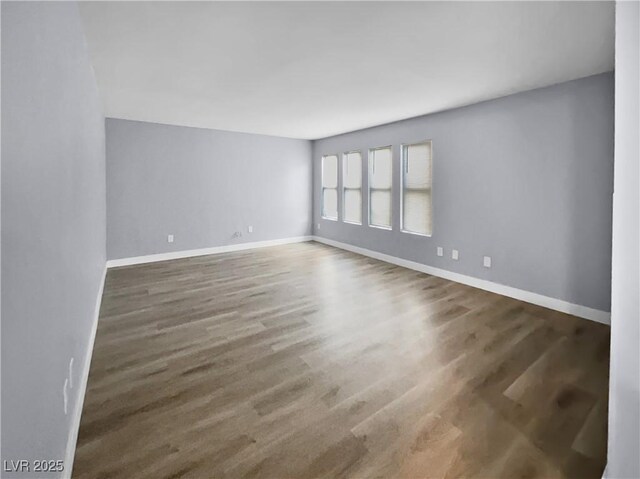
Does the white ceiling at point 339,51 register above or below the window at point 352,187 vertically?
above

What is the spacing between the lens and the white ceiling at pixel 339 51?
205 cm

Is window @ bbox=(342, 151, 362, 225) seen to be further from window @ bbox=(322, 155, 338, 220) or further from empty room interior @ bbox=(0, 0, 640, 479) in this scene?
empty room interior @ bbox=(0, 0, 640, 479)

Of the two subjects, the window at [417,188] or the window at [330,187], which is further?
the window at [330,187]

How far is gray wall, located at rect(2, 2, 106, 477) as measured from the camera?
86 cm

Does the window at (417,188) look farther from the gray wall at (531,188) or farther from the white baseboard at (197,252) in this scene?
the white baseboard at (197,252)

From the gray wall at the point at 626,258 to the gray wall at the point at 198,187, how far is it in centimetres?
589

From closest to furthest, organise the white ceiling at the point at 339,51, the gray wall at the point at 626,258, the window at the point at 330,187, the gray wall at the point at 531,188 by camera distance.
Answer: the gray wall at the point at 626,258
the white ceiling at the point at 339,51
the gray wall at the point at 531,188
the window at the point at 330,187

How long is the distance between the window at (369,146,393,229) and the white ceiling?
153 centimetres

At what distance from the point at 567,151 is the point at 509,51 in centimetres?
137

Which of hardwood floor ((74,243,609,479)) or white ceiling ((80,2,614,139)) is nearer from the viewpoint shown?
hardwood floor ((74,243,609,479))

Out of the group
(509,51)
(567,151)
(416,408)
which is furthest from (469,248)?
(416,408)

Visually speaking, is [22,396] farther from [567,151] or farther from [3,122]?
[567,151]

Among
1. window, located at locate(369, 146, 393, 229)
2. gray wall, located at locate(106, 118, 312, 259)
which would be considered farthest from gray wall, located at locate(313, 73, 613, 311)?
gray wall, located at locate(106, 118, 312, 259)

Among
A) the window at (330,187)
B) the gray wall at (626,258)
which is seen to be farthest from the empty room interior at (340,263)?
the window at (330,187)
